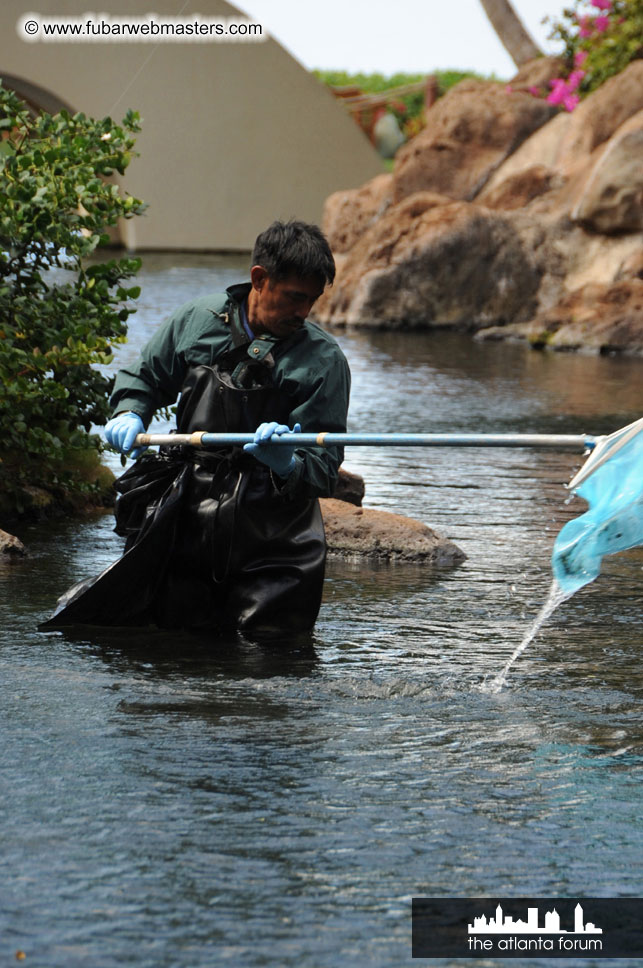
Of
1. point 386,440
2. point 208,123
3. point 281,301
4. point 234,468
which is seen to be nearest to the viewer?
point 386,440

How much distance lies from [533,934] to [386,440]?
72.0 inches

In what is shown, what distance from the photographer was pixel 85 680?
4352 mm

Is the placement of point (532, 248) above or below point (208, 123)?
below

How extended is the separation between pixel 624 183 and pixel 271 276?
15.4m

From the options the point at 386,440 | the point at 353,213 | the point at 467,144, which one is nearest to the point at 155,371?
the point at 386,440

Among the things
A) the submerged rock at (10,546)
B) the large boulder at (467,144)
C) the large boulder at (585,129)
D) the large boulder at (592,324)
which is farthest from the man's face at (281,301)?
the large boulder at (467,144)

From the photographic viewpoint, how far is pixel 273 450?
4426mm

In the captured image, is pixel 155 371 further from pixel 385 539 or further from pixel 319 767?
pixel 385 539

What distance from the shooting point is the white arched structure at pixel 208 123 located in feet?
104

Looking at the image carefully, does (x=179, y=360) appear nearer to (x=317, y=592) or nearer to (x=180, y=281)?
(x=317, y=592)

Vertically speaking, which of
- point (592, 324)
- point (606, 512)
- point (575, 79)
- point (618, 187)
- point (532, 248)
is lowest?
point (592, 324)

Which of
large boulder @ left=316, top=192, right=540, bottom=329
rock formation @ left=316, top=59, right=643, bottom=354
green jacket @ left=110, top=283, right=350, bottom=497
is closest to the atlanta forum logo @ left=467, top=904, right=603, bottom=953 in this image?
green jacket @ left=110, top=283, right=350, bottom=497

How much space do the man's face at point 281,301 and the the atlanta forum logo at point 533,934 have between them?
2221 millimetres

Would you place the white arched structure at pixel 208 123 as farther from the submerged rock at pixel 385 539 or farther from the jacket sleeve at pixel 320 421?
the jacket sleeve at pixel 320 421
